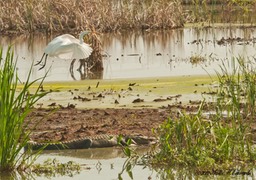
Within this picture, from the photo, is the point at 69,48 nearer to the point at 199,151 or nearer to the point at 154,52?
the point at 154,52

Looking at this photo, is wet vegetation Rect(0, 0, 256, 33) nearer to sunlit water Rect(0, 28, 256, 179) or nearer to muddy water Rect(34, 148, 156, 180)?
sunlit water Rect(0, 28, 256, 179)

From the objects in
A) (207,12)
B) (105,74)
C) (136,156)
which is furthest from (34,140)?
(207,12)

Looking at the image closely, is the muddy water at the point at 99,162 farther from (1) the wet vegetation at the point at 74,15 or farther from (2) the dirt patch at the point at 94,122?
(1) the wet vegetation at the point at 74,15

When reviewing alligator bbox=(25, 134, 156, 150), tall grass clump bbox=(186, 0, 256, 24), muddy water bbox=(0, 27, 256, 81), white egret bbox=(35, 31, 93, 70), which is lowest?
alligator bbox=(25, 134, 156, 150)

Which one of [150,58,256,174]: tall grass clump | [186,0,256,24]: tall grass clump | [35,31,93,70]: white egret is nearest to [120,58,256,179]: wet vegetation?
[150,58,256,174]: tall grass clump

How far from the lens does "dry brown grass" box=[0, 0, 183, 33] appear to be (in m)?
27.9

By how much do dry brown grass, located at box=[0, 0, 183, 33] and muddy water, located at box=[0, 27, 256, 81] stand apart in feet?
1.29

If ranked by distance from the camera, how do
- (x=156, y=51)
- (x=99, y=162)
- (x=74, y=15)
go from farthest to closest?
(x=74, y=15) → (x=156, y=51) → (x=99, y=162)

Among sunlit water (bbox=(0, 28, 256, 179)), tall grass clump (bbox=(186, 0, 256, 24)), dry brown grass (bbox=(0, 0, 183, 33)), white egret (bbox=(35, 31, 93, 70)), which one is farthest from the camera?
tall grass clump (bbox=(186, 0, 256, 24))

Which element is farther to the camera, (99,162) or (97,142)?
(97,142)

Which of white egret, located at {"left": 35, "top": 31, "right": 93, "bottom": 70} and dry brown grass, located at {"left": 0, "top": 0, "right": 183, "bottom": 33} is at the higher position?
dry brown grass, located at {"left": 0, "top": 0, "right": 183, "bottom": 33}

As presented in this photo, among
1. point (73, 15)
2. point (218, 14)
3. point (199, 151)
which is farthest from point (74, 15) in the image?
point (199, 151)

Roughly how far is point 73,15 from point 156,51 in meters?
4.97

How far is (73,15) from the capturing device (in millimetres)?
28141
